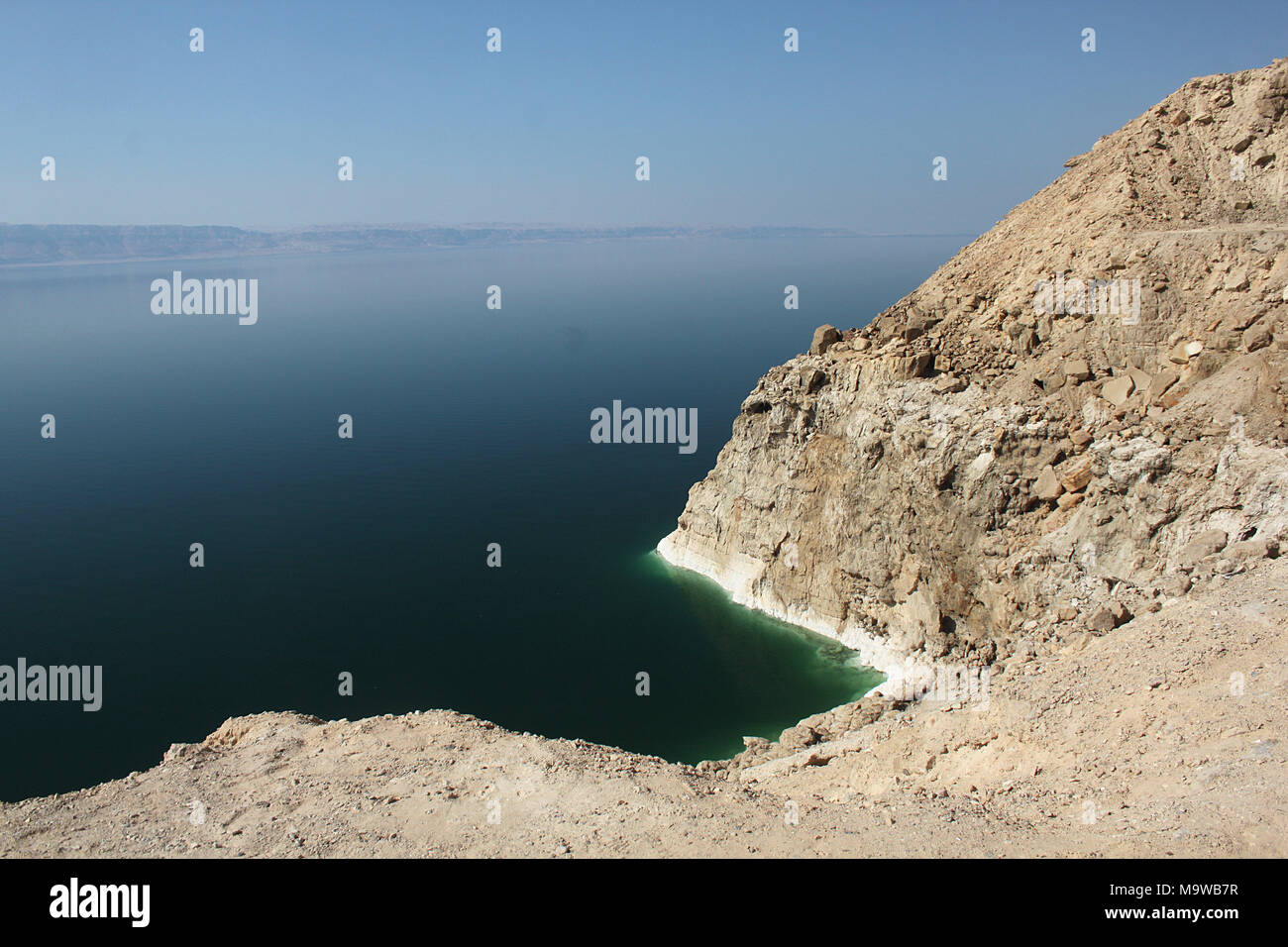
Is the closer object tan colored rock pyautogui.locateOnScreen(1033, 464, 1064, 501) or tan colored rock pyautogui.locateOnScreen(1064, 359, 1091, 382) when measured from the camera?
tan colored rock pyautogui.locateOnScreen(1033, 464, 1064, 501)

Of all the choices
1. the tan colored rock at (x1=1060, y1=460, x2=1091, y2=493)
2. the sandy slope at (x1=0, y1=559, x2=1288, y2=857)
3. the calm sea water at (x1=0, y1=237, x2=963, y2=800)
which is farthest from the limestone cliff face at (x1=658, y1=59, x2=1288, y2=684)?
the calm sea water at (x1=0, y1=237, x2=963, y2=800)

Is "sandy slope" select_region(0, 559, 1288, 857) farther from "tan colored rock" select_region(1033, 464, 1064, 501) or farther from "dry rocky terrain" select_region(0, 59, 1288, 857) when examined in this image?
"tan colored rock" select_region(1033, 464, 1064, 501)

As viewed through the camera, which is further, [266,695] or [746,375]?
[746,375]

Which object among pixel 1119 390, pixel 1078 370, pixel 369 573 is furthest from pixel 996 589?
pixel 369 573

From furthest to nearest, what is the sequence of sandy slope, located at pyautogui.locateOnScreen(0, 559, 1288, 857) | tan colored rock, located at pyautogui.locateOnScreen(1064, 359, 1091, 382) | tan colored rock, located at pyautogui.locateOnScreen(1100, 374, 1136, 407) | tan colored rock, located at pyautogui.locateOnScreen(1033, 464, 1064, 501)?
tan colored rock, located at pyautogui.locateOnScreen(1064, 359, 1091, 382)
tan colored rock, located at pyautogui.locateOnScreen(1033, 464, 1064, 501)
tan colored rock, located at pyautogui.locateOnScreen(1100, 374, 1136, 407)
sandy slope, located at pyautogui.locateOnScreen(0, 559, 1288, 857)
